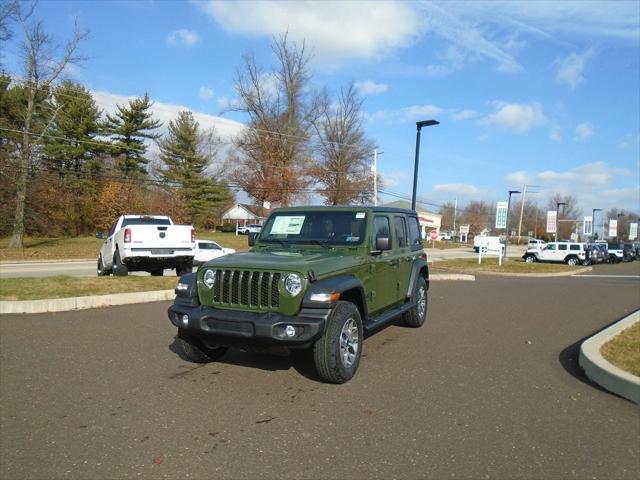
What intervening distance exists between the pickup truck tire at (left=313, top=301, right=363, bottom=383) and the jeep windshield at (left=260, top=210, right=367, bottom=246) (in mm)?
1142

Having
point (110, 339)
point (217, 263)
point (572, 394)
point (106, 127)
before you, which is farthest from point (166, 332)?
point (106, 127)

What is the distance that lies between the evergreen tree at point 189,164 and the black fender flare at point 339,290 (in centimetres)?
5034

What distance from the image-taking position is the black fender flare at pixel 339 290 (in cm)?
467

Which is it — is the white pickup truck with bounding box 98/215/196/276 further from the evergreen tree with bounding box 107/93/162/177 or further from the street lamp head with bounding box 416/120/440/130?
the evergreen tree with bounding box 107/93/162/177

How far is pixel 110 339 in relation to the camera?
6848 mm

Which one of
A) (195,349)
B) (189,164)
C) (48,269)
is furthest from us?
(189,164)

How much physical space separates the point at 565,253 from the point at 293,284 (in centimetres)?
3573

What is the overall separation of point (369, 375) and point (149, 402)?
2255 millimetres

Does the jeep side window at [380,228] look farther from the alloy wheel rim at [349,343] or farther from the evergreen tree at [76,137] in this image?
the evergreen tree at [76,137]

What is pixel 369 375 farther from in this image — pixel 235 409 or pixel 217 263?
pixel 217 263

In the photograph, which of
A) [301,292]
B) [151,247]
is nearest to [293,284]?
[301,292]

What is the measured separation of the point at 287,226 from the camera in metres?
6.40

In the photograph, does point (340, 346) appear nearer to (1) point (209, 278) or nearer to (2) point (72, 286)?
(1) point (209, 278)

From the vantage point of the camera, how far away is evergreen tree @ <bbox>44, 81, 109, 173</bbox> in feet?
144
